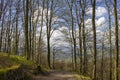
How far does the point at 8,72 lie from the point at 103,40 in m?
34.4

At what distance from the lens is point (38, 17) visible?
116 feet

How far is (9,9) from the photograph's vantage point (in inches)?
1400

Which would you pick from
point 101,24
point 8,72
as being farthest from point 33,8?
point 8,72

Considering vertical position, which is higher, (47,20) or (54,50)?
(47,20)

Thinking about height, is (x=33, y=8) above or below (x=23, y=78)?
above

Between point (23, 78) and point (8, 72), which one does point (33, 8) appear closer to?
point (23, 78)

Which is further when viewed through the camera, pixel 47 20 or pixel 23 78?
pixel 47 20

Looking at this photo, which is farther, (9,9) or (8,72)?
(9,9)

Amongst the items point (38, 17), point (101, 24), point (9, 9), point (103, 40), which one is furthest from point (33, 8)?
point (103, 40)

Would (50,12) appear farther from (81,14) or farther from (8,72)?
(8,72)

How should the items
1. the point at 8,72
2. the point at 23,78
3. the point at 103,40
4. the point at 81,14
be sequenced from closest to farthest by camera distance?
the point at 8,72 → the point at 23,78 → the point at 81,14 → the point at 103,40

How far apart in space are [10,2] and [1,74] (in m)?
27.2

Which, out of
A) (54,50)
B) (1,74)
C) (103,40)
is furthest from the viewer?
(54,50)

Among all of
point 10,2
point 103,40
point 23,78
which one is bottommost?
point 23,78
